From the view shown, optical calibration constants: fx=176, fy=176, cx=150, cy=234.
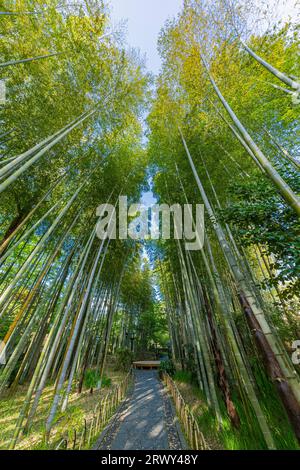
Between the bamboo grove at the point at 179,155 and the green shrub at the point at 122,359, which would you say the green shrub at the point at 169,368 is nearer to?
the green shrub at the point at 122,359

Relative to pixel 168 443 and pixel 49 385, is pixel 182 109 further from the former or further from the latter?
pixel 49 385

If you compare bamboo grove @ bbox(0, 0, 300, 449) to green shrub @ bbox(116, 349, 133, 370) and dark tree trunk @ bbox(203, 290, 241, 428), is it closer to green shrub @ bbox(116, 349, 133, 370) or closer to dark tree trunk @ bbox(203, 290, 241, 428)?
dark tree trunk @ bbox(203, 290, 241, 428)

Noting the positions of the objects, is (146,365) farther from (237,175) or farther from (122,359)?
(237,175)

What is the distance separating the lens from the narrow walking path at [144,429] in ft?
8.21

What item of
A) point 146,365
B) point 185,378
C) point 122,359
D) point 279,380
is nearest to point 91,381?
point 185,378

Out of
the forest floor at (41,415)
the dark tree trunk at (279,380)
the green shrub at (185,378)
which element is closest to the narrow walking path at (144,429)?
the forest floor at (41,415)

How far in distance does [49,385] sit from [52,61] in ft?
27.9

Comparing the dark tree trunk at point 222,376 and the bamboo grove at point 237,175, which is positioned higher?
the bamboo grove at point 237,175

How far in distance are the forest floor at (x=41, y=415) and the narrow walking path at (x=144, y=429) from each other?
0.57 metres

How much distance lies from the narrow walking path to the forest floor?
57cm

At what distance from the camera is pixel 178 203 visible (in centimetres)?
407

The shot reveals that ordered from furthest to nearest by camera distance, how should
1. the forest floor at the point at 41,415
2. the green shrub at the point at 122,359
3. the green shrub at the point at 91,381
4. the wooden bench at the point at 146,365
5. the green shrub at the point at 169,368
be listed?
Result: the wooden bench at the point at 146,365, the green shrub at the point at 122,359, the green shrub at the point at 169,368, the green shrub at the point at 91,381, the forest floor at the point at 41,415

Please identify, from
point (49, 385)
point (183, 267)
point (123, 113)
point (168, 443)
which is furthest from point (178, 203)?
point (49, 385)

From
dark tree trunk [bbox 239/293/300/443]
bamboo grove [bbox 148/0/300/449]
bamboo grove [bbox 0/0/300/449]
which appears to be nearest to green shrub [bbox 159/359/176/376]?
bamboo grove [bbox 0/0/300/449]
